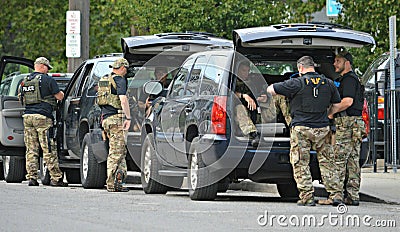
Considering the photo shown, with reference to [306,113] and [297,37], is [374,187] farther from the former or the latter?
[297,37]

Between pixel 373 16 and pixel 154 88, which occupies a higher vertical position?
pixel 373 16

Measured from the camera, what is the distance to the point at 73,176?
19.1 metres

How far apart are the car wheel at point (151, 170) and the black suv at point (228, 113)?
0.07 feet

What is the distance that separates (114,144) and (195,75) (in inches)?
74.9

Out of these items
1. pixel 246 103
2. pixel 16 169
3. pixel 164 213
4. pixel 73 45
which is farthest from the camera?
pixel 73 45

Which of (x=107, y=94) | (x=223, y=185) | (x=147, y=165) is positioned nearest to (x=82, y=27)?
(x=107, y=94)

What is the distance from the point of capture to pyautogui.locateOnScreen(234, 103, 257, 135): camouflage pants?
→ 13.2 metres

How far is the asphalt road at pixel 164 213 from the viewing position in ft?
34.9

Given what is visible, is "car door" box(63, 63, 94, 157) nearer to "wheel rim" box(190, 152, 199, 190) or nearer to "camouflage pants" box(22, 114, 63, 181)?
"camouflage pants" box(22, 114, 63, 181)

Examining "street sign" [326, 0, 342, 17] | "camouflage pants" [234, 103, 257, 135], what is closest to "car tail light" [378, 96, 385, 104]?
"street sign" [326, 0, 342, 17]

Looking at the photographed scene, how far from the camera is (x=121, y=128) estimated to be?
51.0ft

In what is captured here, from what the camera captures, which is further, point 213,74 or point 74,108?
point 74,108

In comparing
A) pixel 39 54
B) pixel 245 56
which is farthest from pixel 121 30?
pixel 245 56

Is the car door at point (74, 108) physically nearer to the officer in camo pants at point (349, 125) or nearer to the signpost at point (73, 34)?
the signpost at point (73, 34)
